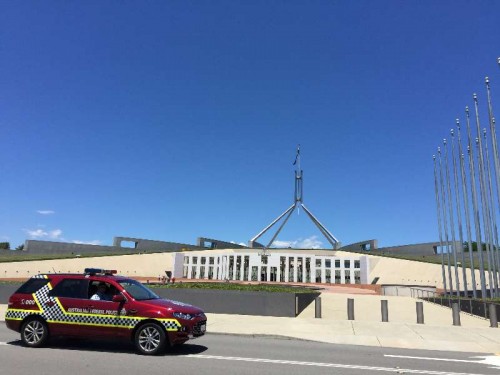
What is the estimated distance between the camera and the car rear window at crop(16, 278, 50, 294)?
9732 mm

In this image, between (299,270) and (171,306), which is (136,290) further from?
(299,270)

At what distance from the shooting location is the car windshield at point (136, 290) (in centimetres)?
938

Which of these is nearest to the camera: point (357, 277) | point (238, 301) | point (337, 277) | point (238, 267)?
point (238, 301)

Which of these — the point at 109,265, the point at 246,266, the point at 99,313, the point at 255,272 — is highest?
the point at 246,266

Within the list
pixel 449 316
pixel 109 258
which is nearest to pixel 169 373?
pixel 449 316

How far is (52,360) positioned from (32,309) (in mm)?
2010

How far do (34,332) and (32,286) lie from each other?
111cm

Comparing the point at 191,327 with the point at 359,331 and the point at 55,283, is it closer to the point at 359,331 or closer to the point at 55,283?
A: the point at 55,283

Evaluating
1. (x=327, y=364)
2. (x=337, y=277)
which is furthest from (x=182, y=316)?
(x=337, y=277)

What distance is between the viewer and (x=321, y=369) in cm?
779

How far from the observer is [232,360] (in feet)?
27.7

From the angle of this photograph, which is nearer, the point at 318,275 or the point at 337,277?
the point at 337,277

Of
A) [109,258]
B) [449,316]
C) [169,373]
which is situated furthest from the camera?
[109,258]

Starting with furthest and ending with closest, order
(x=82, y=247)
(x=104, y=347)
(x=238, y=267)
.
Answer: (x=82, y=247), (x=238, y=267), (x=104, y=347)
